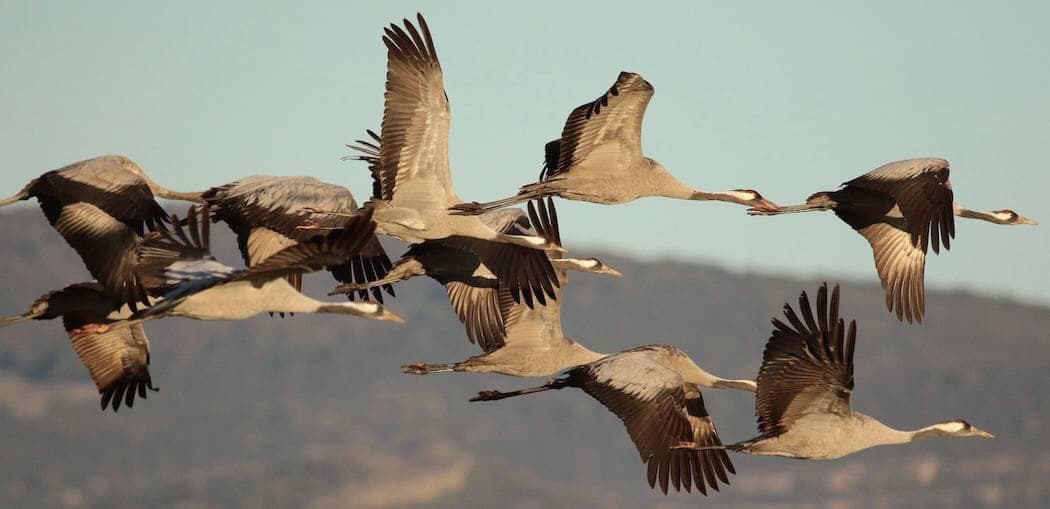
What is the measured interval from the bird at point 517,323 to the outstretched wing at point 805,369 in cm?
279

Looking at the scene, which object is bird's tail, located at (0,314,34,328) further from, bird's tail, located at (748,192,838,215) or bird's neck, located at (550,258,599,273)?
bird's tail, located at (748,192,838,215)

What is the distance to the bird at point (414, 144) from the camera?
1473 centimetres

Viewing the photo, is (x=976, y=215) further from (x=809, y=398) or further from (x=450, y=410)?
(x=450, y=410)

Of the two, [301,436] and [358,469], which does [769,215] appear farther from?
[301,436]

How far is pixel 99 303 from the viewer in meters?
15.1

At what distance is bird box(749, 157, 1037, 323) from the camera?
55.0 ft

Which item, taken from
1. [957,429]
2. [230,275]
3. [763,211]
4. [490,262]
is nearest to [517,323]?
[490,262]

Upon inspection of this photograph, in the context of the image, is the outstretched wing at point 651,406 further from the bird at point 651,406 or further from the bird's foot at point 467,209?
the bird's foot at point 467,209

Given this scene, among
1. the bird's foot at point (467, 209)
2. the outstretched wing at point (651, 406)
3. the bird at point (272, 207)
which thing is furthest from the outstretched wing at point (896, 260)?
the bird at point (272, 207)

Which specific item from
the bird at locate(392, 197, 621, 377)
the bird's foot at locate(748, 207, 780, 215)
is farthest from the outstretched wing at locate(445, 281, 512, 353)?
the bird's foot at locate(748, 207, 780, 215)

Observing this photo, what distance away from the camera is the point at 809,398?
1459 centimetres

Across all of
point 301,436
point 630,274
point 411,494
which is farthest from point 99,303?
point 630,274

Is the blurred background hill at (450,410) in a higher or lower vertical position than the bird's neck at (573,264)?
lower

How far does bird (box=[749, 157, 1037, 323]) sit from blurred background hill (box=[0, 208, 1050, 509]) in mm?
92374
